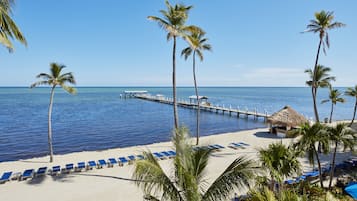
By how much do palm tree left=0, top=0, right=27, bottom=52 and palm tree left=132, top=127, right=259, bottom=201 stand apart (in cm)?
344

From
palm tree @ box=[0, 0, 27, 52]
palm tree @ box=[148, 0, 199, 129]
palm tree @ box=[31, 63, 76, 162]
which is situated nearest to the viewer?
palm tree @ box=[0, 0, 27, 52]

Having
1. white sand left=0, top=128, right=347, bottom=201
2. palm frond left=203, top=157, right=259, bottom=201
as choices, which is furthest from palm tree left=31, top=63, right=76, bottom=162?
palm frond left=203, top=157, right=259, bottom=201

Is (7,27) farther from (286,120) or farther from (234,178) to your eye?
(286,120)

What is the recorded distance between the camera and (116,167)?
13.9 meters

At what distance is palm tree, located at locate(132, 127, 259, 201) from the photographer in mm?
4570

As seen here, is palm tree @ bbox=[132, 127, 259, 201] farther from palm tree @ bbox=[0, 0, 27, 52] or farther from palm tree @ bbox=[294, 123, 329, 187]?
palm tree @ bbox=[294, 123, 329, 187]

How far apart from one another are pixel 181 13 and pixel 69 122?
96.6 feet

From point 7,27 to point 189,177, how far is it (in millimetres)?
4699

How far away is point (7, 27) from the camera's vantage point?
455cm

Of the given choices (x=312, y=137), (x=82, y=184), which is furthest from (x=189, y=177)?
(x=82, y=184)

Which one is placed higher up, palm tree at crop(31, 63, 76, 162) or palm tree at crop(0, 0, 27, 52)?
palm tree at crop(0, 0, 27, 52)

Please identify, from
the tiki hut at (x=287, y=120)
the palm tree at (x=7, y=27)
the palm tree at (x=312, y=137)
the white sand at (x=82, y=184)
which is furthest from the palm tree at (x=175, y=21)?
the tiki hut at (x=287, y=120)

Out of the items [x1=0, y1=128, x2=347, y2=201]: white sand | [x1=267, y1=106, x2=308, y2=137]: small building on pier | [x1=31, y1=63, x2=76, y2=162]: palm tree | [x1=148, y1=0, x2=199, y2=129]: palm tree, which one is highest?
[x1=148, y1=0, x2=199, y2=129]: palm tree

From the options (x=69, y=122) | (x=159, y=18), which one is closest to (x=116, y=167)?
(x=159, y=18)
